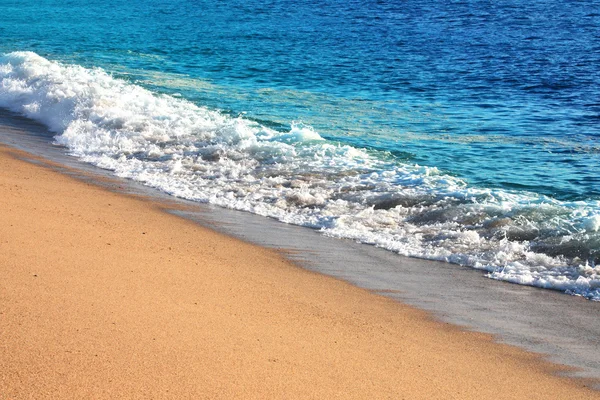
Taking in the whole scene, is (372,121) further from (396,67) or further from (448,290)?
(448,290)

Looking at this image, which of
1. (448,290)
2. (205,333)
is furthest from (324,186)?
(205,333)

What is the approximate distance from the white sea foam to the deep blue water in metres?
1.18

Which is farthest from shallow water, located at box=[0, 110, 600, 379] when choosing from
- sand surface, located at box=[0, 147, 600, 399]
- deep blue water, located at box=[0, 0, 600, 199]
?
deep blue water, located at box=[0, 0, 600, 199]

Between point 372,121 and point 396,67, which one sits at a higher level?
point 396,67

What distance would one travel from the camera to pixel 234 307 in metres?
5.23

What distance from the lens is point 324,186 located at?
9781 mm

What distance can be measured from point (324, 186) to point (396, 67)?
1173cm

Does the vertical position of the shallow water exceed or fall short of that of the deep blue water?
it falls short

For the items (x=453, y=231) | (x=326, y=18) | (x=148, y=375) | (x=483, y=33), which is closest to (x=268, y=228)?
(x=453, y=231)

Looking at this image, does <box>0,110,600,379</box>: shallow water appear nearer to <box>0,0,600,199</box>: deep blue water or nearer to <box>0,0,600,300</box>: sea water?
<box>0,0,600,300</box>: sea water

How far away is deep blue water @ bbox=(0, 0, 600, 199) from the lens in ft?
41.1

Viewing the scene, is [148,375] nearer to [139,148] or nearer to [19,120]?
[139,148]

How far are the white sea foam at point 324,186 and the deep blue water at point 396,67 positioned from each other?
46.5 inches

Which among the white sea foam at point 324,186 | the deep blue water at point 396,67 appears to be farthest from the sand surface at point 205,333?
the deep blue water at point 396,67
